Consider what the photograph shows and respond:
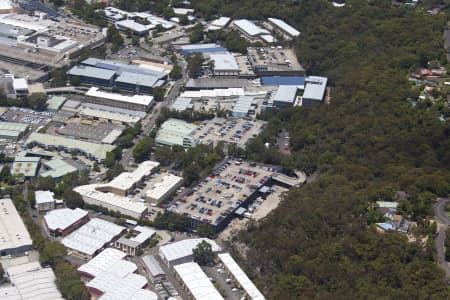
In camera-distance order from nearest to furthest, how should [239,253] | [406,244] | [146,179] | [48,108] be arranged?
1. [406,244]
2. [239,253]
3. [146,179]
4. [48,108]

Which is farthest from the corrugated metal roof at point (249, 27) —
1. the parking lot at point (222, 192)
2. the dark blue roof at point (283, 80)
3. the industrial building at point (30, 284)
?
the industrial building at point (30, 284)

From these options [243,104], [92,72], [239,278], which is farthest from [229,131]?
[239,278]

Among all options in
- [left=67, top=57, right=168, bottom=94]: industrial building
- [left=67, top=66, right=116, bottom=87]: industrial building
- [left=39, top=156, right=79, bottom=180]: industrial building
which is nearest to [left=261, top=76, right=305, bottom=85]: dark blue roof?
[left=67, top=57, right=168, bottom=94]: industrial building

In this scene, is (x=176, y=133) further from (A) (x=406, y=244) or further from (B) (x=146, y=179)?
(A) (x=406, y=244)

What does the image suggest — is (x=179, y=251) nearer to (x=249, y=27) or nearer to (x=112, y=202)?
(x=112, y=202)

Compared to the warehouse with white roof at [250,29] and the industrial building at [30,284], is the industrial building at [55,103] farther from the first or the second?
the warehouse with white roof at [250,29]

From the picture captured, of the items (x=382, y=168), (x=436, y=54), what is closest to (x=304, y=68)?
(x=436, y=54)

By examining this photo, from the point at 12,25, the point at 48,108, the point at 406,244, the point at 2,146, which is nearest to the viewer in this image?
the point at 406,244
